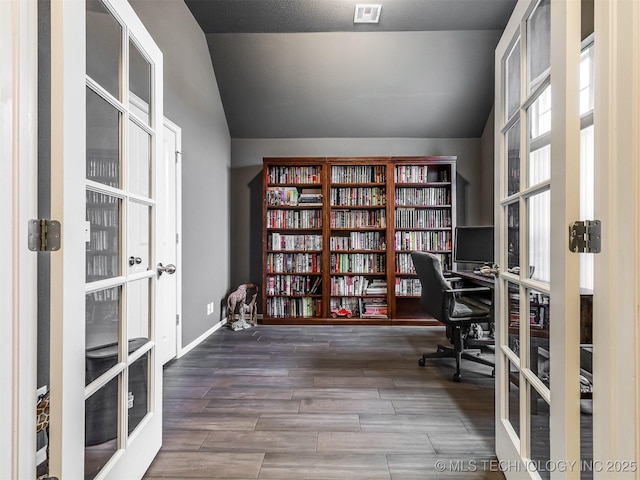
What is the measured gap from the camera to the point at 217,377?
7.91 ft

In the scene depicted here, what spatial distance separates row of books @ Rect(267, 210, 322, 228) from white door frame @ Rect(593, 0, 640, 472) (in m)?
3.39

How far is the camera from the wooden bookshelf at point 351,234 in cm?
403

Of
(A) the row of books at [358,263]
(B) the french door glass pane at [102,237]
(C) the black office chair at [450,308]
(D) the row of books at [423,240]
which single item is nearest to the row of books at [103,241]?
(B) the french door glass pane at [102,237]

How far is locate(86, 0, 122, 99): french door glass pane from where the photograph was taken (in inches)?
45.6

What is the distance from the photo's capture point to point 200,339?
10.6 ft

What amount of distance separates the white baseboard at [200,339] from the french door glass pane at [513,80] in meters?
2.80

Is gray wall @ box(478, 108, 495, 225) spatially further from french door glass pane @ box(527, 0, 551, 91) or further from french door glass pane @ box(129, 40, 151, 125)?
french door glass pane @ box(129, 40, 151, 125)

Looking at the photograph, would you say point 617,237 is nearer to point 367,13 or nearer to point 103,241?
point 103,241

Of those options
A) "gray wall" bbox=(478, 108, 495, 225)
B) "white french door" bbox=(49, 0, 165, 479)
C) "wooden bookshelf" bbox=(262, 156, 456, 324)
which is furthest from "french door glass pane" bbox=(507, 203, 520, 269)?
"gray wall" bbox=(478, 108, 495, 225)

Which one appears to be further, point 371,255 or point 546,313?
point 371,255

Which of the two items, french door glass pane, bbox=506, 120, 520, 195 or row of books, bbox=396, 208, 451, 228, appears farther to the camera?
row of books, bbox=396, 208, 451, 228

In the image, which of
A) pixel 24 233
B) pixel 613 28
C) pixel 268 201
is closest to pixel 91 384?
pixel 24 233

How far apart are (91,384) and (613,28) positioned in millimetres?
1680

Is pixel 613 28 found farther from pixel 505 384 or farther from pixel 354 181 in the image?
pixel 354 181
